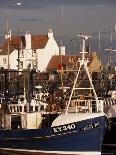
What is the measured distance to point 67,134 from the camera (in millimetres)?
38188

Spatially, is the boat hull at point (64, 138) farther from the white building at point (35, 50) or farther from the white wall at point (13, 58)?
the white wall at point (13, 58)

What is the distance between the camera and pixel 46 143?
1523 inches

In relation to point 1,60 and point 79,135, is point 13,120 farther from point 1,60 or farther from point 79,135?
point 1,60

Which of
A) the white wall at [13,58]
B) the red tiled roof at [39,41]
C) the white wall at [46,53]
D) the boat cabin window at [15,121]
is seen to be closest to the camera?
the boat cabin window at [15,121]

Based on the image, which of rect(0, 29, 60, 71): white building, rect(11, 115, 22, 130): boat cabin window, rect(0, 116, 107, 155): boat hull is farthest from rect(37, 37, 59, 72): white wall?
rect(0, 116, 107, 155): boat hull

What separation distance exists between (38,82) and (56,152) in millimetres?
27443

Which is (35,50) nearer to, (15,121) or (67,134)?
(15,121)

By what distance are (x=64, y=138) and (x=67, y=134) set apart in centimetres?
34

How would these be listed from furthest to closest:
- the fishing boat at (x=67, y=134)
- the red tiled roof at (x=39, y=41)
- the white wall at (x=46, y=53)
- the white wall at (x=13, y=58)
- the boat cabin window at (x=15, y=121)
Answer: the red tiled roof at (x=39, y=41), the white wall at (x=46, y=53), the white wall at (x=13, y=58), the boat cabin window at (x=15, y=121), the fishing boat at (x=67, y=134)

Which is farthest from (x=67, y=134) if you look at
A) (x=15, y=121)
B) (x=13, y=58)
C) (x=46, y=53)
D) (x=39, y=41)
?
(x=46, y=53)

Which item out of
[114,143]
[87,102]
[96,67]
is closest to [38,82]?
[114,143]

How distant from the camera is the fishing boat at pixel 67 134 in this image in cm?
3809

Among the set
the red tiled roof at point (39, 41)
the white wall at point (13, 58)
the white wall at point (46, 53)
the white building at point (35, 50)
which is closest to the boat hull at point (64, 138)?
the white building at point (35, 50)

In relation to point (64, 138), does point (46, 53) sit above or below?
above
